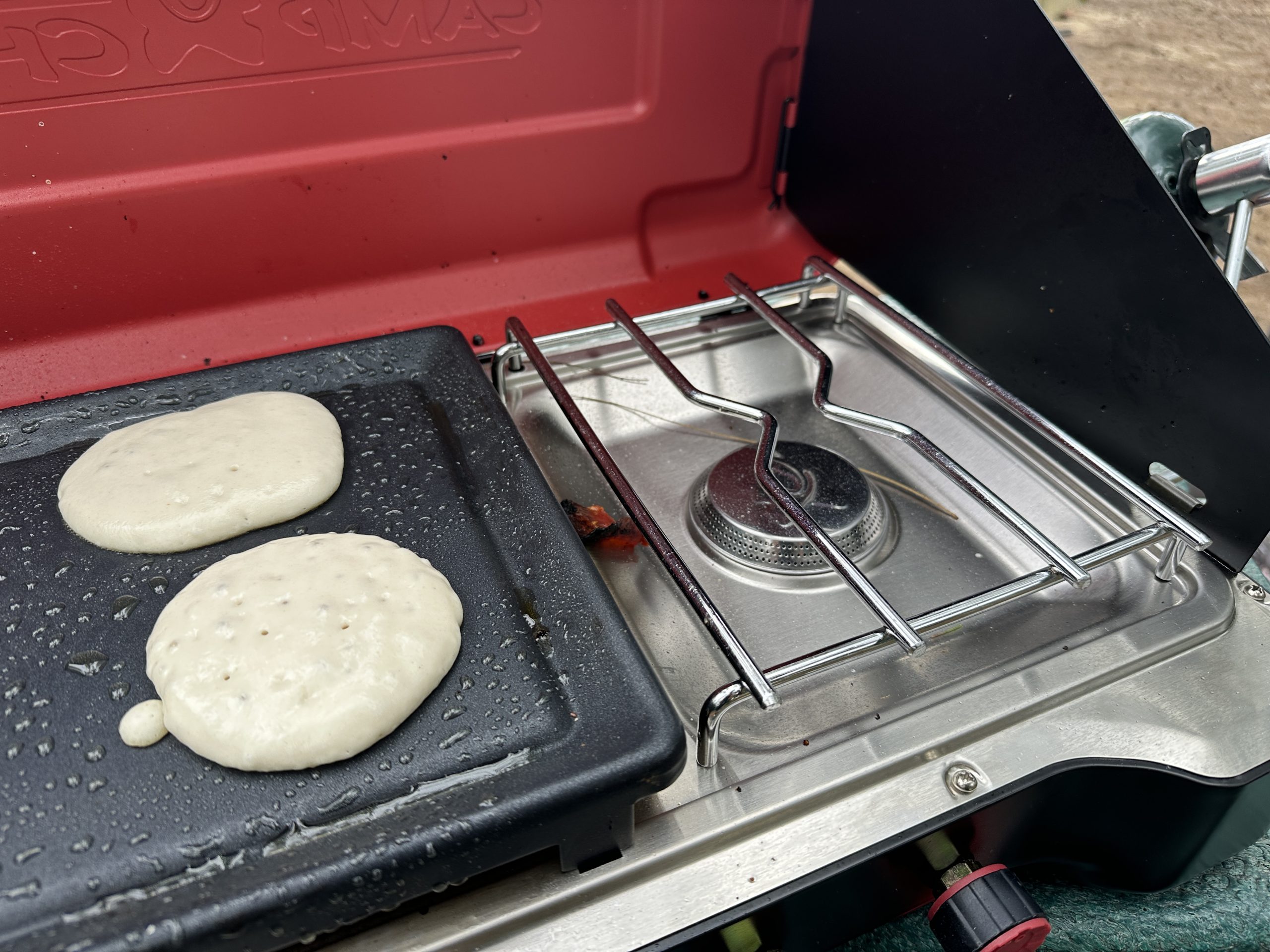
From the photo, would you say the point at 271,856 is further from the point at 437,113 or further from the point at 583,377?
the point at 437,113

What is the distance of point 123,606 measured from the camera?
719 millimetres

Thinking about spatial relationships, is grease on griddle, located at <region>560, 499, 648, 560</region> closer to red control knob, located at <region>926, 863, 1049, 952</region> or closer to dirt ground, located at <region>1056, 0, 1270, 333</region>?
red control knob, located at <region>926, 863, 1049, 952</region>

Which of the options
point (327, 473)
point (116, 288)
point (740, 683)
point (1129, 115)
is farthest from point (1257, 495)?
point (116, 288)

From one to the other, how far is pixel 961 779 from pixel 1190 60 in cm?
92

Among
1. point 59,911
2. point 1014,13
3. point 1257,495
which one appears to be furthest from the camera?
point 1014,13

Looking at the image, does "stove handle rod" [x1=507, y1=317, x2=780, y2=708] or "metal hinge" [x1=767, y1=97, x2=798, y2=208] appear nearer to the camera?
"stove handle rod" [x1=507, y1=317, x2=780, y2=708]

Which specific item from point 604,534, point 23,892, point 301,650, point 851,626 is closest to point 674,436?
point 604,534

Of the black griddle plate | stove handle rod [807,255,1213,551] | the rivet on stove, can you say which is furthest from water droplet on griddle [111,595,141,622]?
stove handle rod [807,255,1213,551]

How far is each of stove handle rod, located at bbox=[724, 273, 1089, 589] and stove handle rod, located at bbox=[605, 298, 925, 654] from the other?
9 centimetres

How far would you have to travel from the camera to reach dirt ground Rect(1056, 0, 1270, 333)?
0.84 meters

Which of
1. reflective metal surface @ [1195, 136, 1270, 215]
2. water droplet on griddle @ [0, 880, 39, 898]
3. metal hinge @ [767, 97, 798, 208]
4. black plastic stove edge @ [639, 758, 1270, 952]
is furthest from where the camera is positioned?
metal hinge @ [767, 97, 798, 208]

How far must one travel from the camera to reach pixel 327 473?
0.83 m

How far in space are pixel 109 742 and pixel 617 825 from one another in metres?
0.36

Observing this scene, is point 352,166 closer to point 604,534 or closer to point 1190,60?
point 604,534
